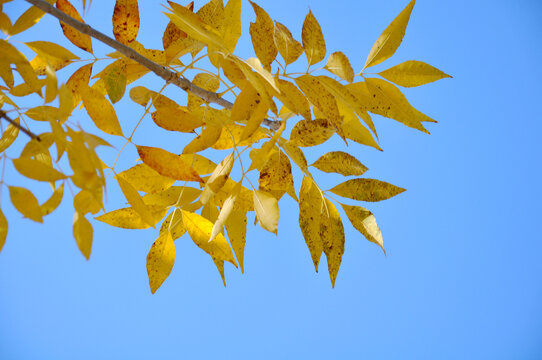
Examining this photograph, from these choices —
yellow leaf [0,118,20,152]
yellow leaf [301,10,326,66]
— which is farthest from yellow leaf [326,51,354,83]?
yellow leaf [0,118,20,152]

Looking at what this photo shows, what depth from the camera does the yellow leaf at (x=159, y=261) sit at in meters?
0.18

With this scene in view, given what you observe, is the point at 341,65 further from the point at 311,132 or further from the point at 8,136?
the point at 8,136

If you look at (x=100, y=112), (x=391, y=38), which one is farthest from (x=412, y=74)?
(x=100, y=112)

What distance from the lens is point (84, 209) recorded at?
5.8 inches

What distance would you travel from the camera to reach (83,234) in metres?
0.12

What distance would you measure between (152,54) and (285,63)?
0.20 ft

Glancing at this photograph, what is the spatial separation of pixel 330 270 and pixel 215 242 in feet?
0.15

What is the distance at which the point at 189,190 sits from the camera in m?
0.20

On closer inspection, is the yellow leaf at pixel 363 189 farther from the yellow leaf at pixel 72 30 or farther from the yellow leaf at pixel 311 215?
the yellow leaf at pixel 72 30

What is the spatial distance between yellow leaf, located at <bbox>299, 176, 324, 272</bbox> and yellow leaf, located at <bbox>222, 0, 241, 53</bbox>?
60 mm

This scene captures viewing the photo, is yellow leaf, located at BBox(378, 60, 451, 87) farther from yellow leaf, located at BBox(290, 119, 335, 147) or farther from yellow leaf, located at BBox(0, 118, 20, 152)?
yellow leaf, located at BBox(0, 118, 20, 152)

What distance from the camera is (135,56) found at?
0.54 feet

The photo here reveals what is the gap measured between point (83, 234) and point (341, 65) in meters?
0.10

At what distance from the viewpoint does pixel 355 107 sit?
0.16 m
